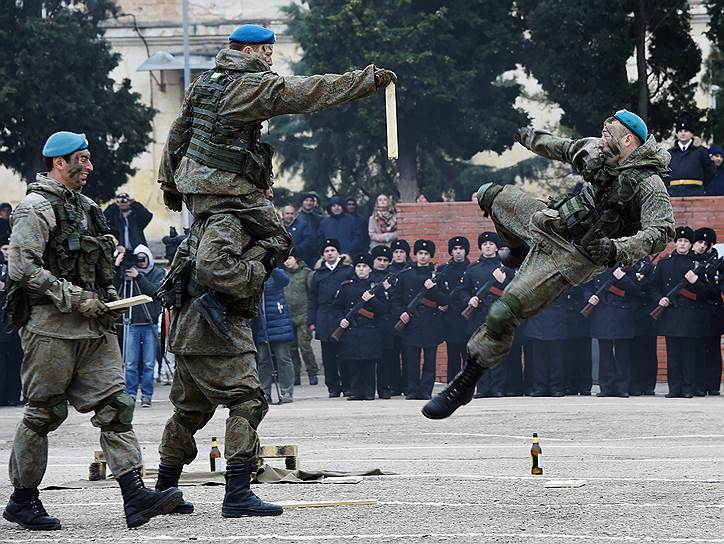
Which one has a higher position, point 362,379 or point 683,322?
point 683,322

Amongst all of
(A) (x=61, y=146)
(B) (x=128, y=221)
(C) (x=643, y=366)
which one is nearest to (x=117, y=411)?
(A) (x=61, y=146)

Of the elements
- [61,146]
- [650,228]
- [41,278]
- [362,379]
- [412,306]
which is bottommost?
[362,379]

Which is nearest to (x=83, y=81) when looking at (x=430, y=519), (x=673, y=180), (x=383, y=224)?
(x=383, y=224)

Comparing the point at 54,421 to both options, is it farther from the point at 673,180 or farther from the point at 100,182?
the point at 100,182

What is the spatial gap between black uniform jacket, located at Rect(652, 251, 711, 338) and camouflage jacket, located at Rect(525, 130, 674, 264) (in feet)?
30.6

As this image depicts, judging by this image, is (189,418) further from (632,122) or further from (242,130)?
(632,122)

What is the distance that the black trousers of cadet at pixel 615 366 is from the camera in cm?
2045

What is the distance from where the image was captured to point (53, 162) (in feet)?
32.7

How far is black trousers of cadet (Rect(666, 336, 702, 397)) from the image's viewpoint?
20.0 metres

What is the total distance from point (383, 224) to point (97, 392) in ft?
49.0

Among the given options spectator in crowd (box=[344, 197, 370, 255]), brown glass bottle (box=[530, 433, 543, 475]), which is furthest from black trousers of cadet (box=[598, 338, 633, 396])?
brown glass bottle (box=[530, 433, 543, 475])

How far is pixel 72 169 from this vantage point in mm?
9984

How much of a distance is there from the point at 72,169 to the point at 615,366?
464 inches

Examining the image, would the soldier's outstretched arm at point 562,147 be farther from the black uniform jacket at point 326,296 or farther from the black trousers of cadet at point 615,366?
the black uniform jacket at point 326,296
